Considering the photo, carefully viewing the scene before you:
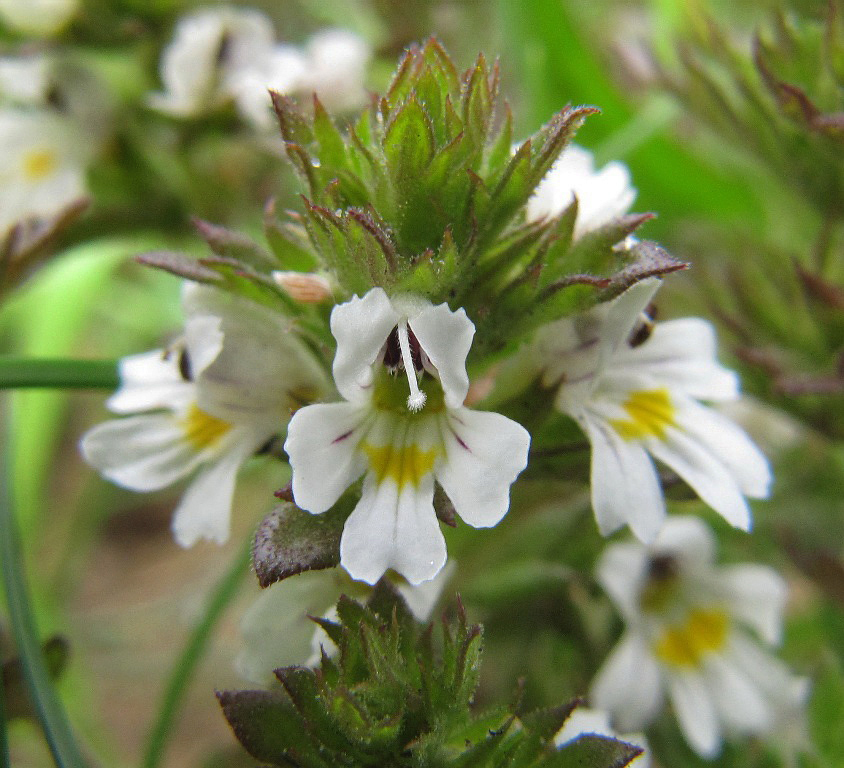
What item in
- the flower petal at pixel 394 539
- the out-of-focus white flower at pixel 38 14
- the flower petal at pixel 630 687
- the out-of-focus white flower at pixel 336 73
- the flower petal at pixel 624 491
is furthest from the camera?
the out-of-focus white flower at pixel 336 73

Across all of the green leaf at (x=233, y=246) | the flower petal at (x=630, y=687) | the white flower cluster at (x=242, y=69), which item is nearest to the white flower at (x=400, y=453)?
Answer: the green leaf at (x=233, y=246)

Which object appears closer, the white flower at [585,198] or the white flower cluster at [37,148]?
the white flower at [585,198]

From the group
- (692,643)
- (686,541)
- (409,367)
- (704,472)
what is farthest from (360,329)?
(692,643)

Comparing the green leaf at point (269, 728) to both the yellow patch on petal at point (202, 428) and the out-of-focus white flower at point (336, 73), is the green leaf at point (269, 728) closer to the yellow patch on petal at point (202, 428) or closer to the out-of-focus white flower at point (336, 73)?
the yellow patch on petal at point (202, 428)

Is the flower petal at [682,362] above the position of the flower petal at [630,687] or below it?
above

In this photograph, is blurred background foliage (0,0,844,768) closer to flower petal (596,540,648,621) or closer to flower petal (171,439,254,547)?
flower petal (596,540,648,621)

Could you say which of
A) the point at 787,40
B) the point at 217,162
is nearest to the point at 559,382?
the point at 787,40

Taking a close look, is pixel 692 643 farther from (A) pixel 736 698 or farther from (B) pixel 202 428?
(B) pixel 202 428

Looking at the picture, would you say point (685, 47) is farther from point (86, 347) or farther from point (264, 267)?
point (86, 347)
